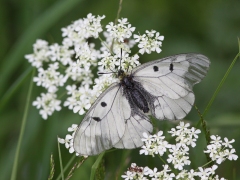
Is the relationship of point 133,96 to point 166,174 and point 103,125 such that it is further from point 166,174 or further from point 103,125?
point 166,174

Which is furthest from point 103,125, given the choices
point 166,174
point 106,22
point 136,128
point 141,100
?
point 106,22

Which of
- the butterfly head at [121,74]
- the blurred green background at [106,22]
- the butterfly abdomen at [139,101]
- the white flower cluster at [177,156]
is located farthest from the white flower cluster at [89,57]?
the white flower cluster at [177,156]

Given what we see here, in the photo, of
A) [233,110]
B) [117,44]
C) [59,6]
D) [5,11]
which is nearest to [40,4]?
[5,11]

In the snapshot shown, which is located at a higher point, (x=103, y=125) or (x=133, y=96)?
(x=133, y=96)

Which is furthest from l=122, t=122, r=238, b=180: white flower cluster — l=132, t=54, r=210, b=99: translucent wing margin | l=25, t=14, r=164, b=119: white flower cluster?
l=25, t=14, r=164, b=119: white flower cluster

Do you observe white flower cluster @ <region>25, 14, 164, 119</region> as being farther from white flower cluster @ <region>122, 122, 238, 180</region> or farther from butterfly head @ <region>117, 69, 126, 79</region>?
white flower cluster @ <region>122, 122, 238, 180</region>

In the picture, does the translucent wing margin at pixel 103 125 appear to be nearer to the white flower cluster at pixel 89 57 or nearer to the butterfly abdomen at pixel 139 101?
the butterfly abdomen at pixel 139 101

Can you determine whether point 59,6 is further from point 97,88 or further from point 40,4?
point 97,88
